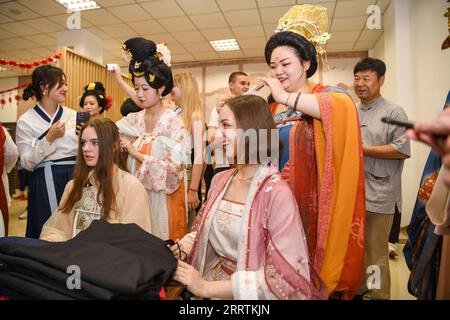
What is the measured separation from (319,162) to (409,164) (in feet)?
11.5

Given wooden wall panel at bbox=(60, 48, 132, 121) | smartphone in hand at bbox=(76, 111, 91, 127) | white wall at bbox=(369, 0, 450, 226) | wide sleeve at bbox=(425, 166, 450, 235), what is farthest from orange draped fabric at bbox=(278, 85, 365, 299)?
wooden wall panel at bbox=(60, 48, 132, 121)

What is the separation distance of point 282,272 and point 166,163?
3.41ft

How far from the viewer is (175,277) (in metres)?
0.83

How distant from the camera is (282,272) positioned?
0.80m

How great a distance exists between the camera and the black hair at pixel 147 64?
1.68 metres

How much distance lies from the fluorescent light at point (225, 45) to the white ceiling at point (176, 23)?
141mm

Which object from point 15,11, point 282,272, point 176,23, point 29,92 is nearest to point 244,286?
point 282,272

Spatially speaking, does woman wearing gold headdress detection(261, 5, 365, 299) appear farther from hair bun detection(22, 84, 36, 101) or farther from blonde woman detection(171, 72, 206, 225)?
hair bun detection(22, 84, 36, 101)

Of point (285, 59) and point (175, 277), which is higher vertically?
point (285, 59)

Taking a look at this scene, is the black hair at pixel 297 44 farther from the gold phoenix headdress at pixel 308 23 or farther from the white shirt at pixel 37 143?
the white shirt at pixel 37 143

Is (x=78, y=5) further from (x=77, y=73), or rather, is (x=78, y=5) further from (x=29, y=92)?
(x=29, y=92)
